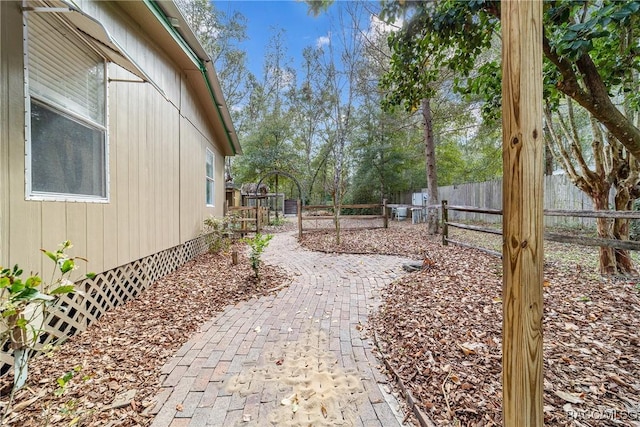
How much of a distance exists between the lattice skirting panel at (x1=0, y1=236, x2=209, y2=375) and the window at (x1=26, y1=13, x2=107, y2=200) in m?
0.95

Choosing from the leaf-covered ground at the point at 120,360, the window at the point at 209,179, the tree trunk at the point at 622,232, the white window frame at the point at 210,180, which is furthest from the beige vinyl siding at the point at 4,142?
the tree trunk at the point at 622,232

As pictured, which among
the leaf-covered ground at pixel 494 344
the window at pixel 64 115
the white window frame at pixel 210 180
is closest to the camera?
the leaf-covered ground at pixel 494 344

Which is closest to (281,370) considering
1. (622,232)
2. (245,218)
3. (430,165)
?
(622,232)

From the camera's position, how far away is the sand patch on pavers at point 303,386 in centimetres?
176

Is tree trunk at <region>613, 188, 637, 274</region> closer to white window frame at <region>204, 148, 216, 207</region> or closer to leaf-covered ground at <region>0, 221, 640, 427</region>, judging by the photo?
leaf-covered ground at <region>0, 221, 640, 427</region>

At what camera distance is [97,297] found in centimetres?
303

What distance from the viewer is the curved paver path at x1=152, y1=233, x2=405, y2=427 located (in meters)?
1.78

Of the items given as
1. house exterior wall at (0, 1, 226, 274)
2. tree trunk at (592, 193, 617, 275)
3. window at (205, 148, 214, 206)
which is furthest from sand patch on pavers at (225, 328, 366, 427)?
window at (205, 148, 214, 206)

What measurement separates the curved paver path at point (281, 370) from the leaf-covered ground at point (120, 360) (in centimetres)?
17

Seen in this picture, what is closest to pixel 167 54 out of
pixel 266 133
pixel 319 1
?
pixel 319 1

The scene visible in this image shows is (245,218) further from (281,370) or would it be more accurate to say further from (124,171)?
(281,370)

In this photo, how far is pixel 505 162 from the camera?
1041mm

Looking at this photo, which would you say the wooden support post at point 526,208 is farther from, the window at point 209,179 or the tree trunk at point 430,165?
the tree trunk at point 430,165

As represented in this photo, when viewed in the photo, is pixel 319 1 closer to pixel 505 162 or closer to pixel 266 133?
pixel 505 162
